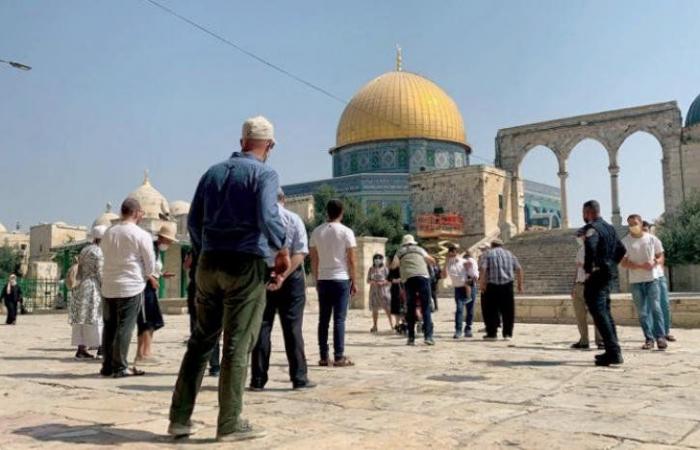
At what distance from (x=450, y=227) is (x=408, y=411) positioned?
30.6m

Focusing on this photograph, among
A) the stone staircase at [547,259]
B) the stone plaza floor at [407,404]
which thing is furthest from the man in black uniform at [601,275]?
the stone staircase at [547,259]

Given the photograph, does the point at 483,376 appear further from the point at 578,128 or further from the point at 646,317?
the point at 578,128

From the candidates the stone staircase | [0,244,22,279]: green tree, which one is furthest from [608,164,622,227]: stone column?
[0,244,22,279]: green tree

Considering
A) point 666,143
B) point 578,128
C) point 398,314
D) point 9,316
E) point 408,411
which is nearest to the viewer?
point 408,411

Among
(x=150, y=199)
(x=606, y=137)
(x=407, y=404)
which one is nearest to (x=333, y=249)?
(x=407, y=404)

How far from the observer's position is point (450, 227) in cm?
3356

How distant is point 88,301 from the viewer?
6328 millimetres

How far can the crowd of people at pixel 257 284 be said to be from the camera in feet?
9.96

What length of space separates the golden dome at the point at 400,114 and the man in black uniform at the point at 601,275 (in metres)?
36.7

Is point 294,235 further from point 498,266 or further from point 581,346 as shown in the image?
point 498,266

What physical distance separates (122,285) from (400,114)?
127 ft

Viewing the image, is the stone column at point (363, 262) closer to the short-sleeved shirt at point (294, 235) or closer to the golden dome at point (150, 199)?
the short-sleeved shirt at point (294, 235)

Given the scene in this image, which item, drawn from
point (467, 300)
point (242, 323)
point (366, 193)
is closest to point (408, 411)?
point (242, 323)

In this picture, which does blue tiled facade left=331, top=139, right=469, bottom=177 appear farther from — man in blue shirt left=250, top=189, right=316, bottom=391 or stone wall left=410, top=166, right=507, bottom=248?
man in blue shirt left=250, top=189, right=316, bottom=391
